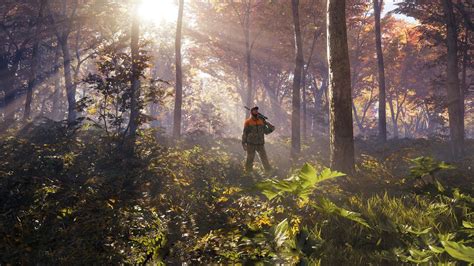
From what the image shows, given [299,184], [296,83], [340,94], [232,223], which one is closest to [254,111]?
[340,94]

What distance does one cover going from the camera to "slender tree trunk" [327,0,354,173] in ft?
25.2

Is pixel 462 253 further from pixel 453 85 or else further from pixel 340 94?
pixel 453 85

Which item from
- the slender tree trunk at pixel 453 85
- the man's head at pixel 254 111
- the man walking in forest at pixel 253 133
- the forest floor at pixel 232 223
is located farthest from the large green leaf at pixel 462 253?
the slender tree trunk at pixel 453 85

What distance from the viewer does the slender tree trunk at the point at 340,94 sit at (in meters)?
7.67

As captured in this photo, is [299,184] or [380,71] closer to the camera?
[299,184]

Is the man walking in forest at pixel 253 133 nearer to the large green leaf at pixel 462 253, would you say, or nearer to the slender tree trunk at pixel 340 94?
the slender tree trunk at pixel 340 94

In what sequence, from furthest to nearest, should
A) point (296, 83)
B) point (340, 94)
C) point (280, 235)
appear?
1. point (296, 83)
2. point (340, 94)
3. point (280, 235)

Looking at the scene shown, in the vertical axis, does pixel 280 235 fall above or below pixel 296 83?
below

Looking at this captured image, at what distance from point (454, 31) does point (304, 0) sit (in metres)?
8.38

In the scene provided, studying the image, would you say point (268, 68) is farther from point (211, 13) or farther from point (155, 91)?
point (155, 91)

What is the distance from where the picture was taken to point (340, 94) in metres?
7.73

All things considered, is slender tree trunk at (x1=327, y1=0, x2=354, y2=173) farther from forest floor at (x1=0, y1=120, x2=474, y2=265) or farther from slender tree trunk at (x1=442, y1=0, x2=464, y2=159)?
slender tree trunk at (x1=442, y1=0, x2=464, y2=159)

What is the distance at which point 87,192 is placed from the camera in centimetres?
485

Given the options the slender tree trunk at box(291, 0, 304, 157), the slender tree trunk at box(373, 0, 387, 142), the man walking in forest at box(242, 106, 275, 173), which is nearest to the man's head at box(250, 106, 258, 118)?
the man walking in forest at box(242, 106, 275, 173)
